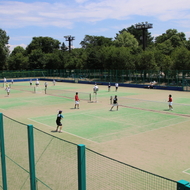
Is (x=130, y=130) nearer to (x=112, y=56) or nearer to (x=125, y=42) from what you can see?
(x=112, y=56)

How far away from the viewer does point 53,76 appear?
8131 cm

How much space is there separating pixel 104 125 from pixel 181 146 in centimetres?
642

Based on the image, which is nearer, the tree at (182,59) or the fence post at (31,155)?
the fence post at (31,155)

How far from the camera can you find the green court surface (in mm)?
16500

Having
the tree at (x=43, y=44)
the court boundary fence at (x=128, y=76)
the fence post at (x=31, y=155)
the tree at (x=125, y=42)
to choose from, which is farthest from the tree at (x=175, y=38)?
the fence post at (x=31, y=155)

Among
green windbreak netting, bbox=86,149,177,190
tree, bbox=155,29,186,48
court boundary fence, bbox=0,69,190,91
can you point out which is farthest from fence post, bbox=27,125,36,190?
tree, bbox=155,29,186,48

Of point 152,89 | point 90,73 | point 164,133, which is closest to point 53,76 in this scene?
point 90,73

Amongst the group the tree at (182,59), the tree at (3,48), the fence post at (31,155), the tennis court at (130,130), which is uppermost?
the tree at (3,48)

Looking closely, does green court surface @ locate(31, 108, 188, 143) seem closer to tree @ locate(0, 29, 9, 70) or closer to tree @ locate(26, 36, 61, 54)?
tree @ locate(0, 29, 9, 70)

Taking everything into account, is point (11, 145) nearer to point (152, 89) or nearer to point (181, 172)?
point (181, 172)

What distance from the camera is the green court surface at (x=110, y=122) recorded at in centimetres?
1650

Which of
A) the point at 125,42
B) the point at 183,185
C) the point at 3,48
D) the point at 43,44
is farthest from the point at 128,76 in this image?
the point at 43,44

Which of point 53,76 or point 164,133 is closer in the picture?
point 164,133

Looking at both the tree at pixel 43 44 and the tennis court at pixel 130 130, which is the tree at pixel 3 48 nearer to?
the tree at pixel 43 44
